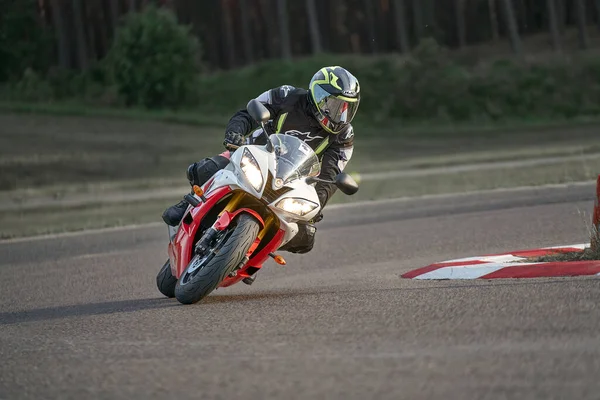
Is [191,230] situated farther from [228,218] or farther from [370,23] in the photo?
[370,23]

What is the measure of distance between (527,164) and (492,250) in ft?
51.1

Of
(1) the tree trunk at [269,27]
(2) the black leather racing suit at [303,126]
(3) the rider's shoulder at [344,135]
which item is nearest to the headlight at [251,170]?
(2) the black leather racing suit at [303,126]

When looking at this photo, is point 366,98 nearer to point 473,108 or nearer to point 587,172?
point 473,108

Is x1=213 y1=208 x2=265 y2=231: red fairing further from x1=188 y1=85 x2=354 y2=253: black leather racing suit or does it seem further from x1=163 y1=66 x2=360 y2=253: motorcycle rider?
x1=188 y1=85 x2=354 y2=253: black leather racing suit

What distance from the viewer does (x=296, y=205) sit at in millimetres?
9148

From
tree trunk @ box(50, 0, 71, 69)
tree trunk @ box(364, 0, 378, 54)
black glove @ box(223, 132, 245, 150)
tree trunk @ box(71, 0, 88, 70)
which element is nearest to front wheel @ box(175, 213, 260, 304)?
black glove @ box(223, 132, 245, 150)

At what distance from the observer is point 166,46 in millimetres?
58750

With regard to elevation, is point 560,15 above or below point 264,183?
below

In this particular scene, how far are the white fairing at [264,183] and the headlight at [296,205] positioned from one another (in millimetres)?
22

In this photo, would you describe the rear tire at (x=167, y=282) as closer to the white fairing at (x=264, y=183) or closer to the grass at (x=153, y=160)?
the white fairing at (x=264, y=183)

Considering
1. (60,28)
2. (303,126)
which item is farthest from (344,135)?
(60,28)

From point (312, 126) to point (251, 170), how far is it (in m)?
1.10

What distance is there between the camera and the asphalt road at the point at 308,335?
579 cm

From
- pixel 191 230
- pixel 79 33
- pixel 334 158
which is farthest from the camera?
pixel 79 33
